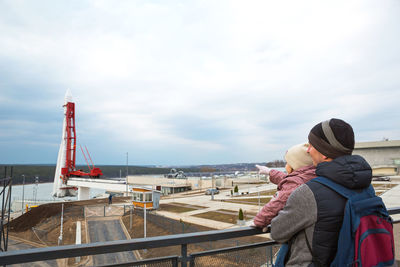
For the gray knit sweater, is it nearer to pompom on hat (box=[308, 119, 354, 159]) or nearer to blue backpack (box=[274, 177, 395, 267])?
blue backpack (box=[274, 177, 395, 267])

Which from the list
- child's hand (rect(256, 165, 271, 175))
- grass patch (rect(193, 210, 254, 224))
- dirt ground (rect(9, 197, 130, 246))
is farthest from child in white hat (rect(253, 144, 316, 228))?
dirt ground (rect(9, 197, 130, 246))

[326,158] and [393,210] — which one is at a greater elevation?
[326,158]

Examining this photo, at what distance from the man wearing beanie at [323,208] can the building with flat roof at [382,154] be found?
5408 cm

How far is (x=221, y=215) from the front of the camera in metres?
20.3

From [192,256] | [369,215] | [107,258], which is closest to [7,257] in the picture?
[192,256]

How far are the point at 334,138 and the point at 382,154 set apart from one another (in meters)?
58.2

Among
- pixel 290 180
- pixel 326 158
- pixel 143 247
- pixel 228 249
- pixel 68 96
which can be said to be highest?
pixel 68 96

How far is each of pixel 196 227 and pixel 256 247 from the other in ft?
50.2

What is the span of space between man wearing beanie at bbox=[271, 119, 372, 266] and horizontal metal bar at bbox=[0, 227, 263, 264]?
0.54m

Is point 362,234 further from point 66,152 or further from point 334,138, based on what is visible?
point 66,152

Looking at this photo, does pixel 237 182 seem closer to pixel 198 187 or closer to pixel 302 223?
pixel 198 187

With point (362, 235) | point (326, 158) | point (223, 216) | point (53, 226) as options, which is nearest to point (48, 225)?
point (53, 226)

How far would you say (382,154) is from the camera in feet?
158

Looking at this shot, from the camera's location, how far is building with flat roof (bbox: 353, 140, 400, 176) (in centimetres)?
4556
